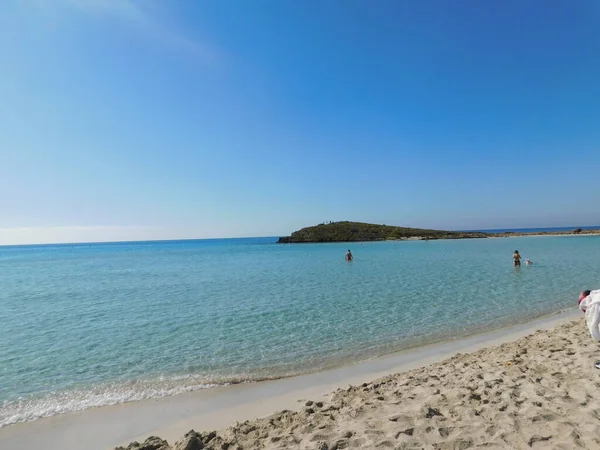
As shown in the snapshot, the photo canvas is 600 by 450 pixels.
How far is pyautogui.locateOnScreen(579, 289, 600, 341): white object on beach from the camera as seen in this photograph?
720cm

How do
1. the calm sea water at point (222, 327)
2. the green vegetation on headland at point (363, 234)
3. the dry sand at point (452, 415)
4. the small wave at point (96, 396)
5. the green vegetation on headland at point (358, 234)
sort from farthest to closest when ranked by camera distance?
the green vegetation on headland at point (358, 234) < the green vegetation on headland at point (363, 234) < the calm sea water at point (222, 327) < the small wave at point (96, 396) < the dry sand at point (452, 415)

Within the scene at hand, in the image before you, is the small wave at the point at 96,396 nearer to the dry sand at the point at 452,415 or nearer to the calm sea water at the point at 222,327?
the calm sea water at the point at 222,327

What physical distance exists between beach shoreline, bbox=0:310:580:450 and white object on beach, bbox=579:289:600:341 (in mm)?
3941

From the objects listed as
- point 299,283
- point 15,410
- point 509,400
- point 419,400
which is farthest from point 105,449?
point 299,283

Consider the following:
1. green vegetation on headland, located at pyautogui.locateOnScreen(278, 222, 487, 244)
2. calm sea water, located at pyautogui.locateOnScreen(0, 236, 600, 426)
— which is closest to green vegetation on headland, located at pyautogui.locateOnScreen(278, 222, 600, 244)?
green vegetation on headland, located at pyautogui.locateOnScreen(278, 222, 487, 244)

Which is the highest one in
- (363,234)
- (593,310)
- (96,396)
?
(363,234)

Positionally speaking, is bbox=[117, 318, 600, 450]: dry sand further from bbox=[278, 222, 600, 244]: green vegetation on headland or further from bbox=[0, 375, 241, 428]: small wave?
bbox=[278, 222, 600, 244]: green vegetation on headland

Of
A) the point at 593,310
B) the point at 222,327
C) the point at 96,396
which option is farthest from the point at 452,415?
the point at 222,327

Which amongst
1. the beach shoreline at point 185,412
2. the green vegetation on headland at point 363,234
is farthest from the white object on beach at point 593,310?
the green vegetation on headland at point 363,234

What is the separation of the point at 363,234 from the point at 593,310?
11142cm

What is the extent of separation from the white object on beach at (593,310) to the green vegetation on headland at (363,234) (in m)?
106

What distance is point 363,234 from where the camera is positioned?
117625mm

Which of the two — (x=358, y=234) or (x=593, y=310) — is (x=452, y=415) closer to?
(x=593, y=310)

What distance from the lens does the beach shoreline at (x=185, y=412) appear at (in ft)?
22.2
